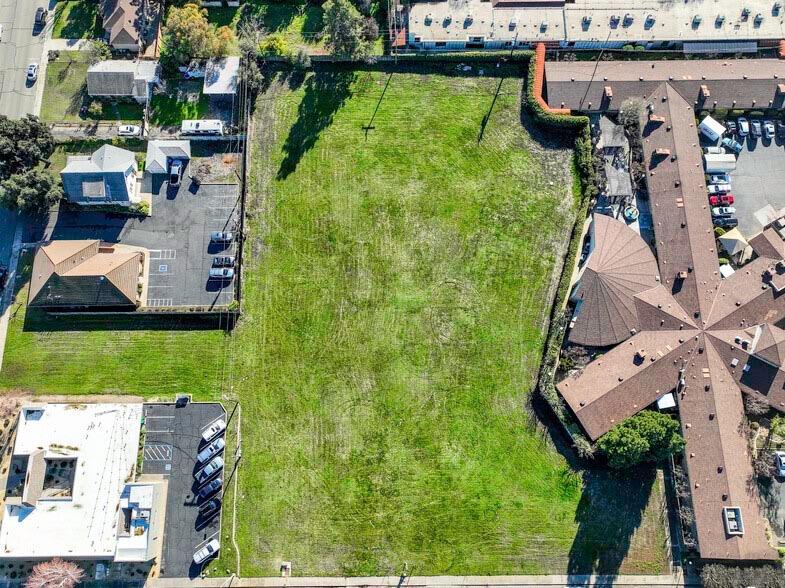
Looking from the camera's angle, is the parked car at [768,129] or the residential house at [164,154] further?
the parked car at [768,129]

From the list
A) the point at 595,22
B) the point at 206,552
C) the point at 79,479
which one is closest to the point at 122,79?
the point at 79,479

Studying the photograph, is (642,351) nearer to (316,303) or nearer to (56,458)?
(316,303)

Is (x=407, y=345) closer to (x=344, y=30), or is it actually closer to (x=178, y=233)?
(x=178, y=233)

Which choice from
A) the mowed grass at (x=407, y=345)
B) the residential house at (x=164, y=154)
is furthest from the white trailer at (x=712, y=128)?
the residential house at (x=164, y=154)

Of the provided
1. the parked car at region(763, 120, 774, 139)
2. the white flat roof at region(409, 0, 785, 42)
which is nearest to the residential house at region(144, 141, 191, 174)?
the white flat roof at region(409, 0, 785, 42)

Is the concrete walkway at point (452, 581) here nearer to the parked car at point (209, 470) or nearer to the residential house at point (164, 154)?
the parked car at point (209, 470)
